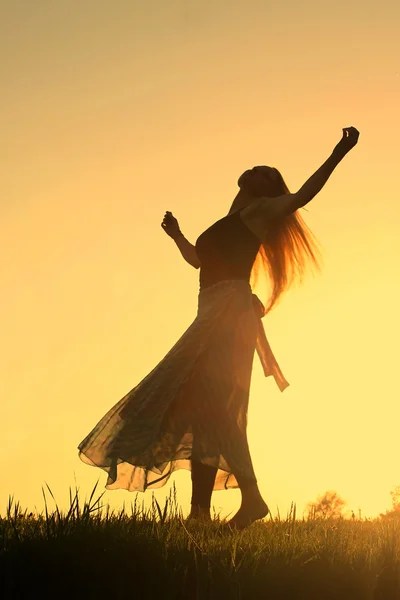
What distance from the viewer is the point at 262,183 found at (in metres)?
6.77

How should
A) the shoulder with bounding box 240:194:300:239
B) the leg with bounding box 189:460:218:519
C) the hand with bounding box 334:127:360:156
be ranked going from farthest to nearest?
the shoulder with bounding box 240:194:300:239
the leg with bounding box 189:460:218:519
the hand with bounding box 334:127:360:156

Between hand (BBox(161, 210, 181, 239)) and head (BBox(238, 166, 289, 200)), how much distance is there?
864mm

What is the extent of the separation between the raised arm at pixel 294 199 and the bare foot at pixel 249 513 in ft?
6.53

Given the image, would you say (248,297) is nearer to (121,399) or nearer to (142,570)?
(121,399)

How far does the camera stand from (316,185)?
19.5 feet

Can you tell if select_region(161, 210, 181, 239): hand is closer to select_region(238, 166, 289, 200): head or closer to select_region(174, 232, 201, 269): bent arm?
select_region(174, 232, 201, 269): bent arm

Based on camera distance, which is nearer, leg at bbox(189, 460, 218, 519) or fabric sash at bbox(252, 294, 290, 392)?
leg at bbox(189, 460, 218, 519)

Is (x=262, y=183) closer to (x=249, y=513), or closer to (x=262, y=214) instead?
(x=262, y=214)

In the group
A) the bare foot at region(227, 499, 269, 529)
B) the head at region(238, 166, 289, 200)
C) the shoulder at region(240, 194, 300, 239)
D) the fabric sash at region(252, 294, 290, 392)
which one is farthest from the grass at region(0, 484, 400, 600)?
the head at region(238, 166, 289, 200)

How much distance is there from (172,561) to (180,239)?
3.82 meters

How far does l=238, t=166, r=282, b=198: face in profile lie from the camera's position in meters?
6.78

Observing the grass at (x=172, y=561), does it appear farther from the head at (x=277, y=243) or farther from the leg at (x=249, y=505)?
the head at (x=277, y=243)

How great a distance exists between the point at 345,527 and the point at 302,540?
4.69ft

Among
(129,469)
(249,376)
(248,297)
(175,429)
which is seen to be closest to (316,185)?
(248,297)
